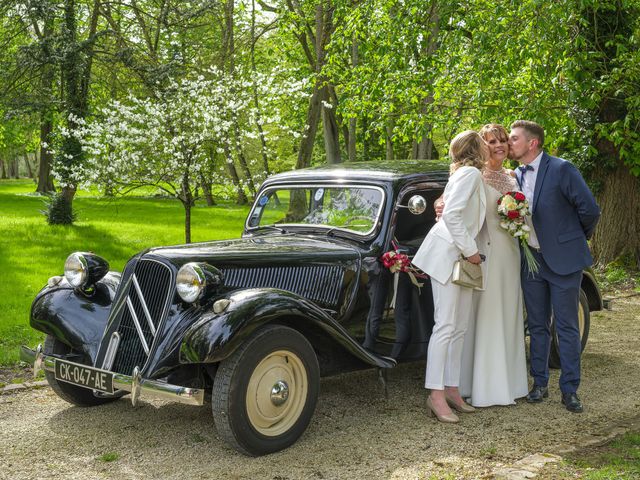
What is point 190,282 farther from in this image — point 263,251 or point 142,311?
point 263,251

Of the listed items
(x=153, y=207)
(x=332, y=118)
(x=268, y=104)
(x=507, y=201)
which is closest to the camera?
(x=507, y=201)

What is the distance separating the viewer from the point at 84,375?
14.6ft

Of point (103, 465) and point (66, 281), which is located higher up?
point (66, 281)

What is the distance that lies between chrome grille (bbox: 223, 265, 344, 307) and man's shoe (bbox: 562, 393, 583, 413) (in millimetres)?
1845

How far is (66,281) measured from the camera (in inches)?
211

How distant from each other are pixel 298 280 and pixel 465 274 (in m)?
1.14

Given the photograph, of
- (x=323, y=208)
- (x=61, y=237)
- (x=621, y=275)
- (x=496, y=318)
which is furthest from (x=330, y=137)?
(x=496, y=318)

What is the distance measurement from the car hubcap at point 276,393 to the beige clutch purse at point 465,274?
1.23 meters

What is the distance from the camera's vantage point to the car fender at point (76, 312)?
15.9 feet

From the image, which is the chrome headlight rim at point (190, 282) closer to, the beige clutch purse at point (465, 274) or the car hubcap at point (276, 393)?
the car hubcap at point (276, 393)

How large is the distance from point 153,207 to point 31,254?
15483mm

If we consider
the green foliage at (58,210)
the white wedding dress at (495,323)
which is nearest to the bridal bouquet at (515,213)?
the white wedding dress at (495,323)

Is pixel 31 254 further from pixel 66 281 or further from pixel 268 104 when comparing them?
pixel 66 281

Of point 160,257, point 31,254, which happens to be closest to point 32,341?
point 160,257
